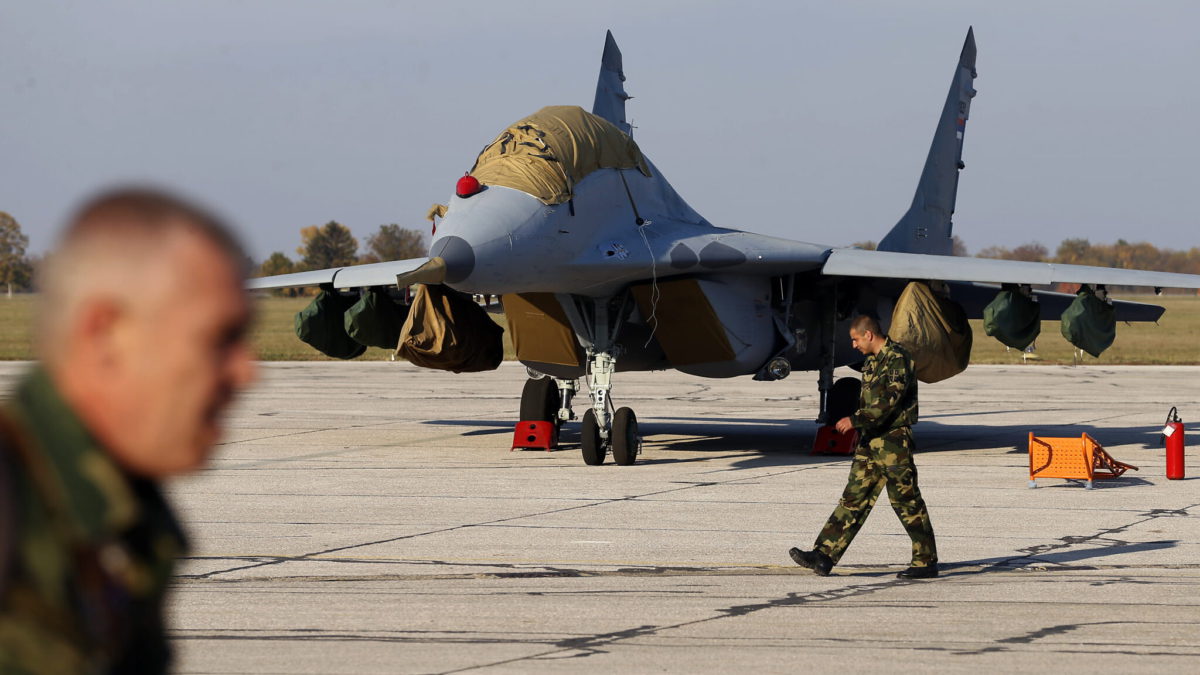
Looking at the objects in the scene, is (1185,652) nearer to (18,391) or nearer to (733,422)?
(18,391)

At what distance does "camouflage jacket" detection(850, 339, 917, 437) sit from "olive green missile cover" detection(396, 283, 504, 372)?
31.1 feet

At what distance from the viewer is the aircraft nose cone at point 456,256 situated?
14.2 metres

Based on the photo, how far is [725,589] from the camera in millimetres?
9250

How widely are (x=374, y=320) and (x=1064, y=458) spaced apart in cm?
960

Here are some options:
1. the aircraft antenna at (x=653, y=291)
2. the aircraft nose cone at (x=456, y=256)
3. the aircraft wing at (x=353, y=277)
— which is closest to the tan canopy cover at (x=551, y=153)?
the aircraft antenna at (x=653, y=291)

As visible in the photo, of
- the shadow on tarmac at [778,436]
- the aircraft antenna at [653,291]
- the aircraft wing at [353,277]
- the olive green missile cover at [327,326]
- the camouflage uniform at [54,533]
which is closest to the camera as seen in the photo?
the camouflage uniform at [54,533]

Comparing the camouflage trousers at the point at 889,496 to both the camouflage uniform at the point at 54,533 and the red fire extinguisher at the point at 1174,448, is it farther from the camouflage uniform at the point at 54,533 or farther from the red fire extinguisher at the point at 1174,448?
the camouflage uniform at the point at 54,533

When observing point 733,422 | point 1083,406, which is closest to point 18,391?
point 733,422

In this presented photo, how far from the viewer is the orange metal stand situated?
14.7 metres

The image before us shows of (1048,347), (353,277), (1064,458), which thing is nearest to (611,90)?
(353,277)

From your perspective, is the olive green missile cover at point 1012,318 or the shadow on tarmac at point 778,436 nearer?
the olive green missile cover at point 1012,318

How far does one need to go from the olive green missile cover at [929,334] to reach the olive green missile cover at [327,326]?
25.5 ft

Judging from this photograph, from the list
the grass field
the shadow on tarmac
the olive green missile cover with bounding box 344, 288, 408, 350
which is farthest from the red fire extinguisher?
the grass field

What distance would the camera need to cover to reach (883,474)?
9750 mm
